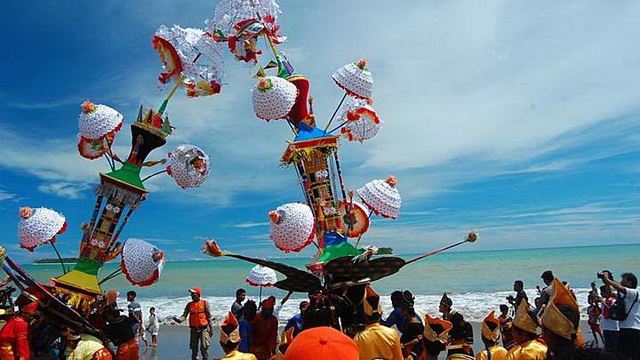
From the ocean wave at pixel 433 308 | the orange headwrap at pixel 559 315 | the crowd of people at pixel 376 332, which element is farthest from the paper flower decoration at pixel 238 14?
the ocean wave at pixel 433 308

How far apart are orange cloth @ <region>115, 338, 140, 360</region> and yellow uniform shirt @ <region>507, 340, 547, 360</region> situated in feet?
14.3

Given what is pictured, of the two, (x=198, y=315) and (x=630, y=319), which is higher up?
(x=630, y=319)

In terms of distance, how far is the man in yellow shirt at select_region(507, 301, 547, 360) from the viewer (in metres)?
4.27

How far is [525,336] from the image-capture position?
14.2 feet

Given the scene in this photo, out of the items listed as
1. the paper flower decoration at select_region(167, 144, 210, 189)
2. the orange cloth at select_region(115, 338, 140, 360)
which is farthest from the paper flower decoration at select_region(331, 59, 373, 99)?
the orange cloth at select_region(115, 338, 140, 360)

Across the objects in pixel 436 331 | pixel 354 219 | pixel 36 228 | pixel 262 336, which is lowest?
pixel 262 336

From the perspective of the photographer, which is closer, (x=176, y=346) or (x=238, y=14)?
(x=238, y=14)

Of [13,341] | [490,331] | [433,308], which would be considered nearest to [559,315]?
[490,331]

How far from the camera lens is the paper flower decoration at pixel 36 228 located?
7.61 metres

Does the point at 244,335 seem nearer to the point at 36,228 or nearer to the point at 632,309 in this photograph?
the point at 36,228

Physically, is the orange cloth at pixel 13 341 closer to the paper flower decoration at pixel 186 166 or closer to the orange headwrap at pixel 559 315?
the paper flower decoration at pixel 186 166

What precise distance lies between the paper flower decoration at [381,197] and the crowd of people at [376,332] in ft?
4.47

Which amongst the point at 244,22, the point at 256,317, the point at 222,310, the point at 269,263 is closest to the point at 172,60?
the point at 244,22

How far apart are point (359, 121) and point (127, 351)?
16.0 ft
